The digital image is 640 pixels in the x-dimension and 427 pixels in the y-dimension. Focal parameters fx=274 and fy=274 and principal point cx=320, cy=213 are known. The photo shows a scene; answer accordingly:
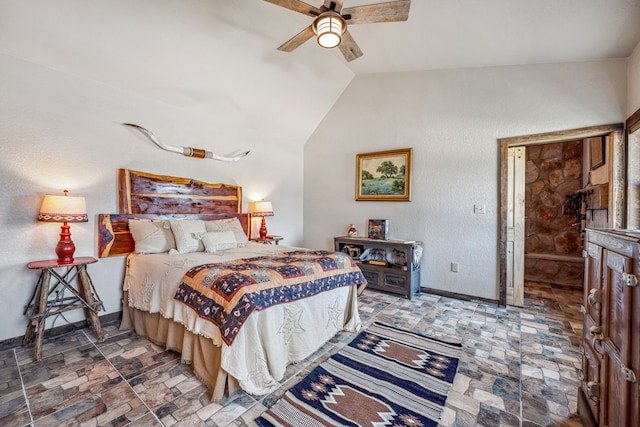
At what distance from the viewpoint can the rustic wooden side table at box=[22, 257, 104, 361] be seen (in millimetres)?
2219

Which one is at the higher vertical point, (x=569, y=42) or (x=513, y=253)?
(x=569, y=42)

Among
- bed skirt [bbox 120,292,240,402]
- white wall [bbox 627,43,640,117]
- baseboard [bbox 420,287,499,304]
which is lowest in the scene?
baseboard [bbox 420,287,499,304]

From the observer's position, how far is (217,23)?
2.78 metres

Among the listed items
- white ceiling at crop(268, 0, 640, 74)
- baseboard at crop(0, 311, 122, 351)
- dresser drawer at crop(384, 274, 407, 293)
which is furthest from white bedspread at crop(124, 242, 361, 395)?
white ceiling at crop(268, 0, 640, 74)

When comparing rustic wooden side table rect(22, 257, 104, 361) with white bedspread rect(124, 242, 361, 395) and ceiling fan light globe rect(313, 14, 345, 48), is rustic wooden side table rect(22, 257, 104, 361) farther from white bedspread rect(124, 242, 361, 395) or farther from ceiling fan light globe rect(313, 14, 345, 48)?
ceiling fan light globe rect(313, 14, 345, 48)

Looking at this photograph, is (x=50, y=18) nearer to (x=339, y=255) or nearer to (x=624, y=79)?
(x=339, y=255)

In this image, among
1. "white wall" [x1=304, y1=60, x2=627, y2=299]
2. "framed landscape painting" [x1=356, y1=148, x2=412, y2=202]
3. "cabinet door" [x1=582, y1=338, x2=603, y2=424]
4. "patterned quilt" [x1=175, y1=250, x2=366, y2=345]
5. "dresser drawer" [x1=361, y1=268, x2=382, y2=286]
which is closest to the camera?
Result: "cabinet door" [x1=582, y1=338, x2=603, y2=424]

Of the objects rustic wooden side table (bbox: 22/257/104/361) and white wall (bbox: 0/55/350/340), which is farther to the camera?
white wall (bbox: 0/55/350/340)

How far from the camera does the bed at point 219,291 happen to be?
1.73 metres

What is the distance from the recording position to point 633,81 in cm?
256

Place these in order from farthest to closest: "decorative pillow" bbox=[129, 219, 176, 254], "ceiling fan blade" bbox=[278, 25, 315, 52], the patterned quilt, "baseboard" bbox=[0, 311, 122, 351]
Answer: "decorative pillow" bbox=[129, 219, 176, 254]
"baseboard" bbox=[0, 311, 122, 351]
"ceiling fan blade" bbox=[278, 25, 315, 52]
the patterned quilt

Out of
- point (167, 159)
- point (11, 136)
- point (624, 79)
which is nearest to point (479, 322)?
point (624, 79)

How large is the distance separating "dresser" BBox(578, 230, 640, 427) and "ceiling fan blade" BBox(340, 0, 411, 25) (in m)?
1.84

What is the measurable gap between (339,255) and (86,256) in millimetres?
2512
